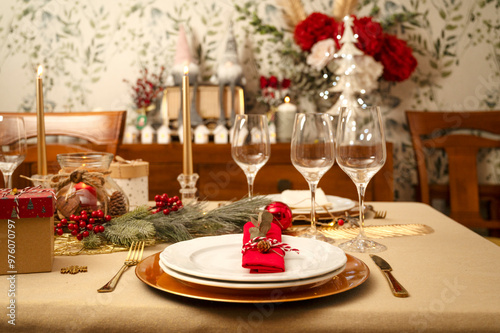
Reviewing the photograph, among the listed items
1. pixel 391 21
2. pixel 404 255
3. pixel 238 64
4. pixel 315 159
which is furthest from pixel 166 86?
pixel 404 255

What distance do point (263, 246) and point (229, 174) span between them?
1.61 metres

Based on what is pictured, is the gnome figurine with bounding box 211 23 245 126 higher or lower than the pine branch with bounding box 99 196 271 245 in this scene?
higher

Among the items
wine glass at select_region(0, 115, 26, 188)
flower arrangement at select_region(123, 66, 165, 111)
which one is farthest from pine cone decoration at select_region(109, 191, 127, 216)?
flower arrangement at select_region(123, 66, 165, 111)

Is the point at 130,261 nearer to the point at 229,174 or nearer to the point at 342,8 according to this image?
the point at 229,174

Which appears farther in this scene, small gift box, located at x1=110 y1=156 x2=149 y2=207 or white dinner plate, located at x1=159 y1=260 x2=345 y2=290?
small gift box, located at x1=110 y1=156 x2=149 y2=207

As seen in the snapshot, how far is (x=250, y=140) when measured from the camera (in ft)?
3.09

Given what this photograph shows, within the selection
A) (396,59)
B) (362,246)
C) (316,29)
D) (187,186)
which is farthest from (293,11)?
(362,246)

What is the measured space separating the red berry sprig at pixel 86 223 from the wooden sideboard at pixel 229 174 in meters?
1.30

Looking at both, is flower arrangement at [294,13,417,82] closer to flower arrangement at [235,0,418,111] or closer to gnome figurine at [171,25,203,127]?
flower arrangement at [235,0,418,111]

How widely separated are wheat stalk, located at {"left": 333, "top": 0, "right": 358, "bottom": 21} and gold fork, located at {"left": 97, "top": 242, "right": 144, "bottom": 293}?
6.47 feet

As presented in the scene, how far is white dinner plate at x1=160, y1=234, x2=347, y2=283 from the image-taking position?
524 mm

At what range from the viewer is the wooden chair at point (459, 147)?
2.22 metres

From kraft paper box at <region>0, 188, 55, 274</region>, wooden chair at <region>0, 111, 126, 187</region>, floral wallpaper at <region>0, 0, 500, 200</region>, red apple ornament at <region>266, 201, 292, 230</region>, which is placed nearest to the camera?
kraft paper box at <region>0, 188, 55, 274</region>

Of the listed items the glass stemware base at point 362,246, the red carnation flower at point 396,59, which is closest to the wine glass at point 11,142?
the glass stemware base at point 362,246
